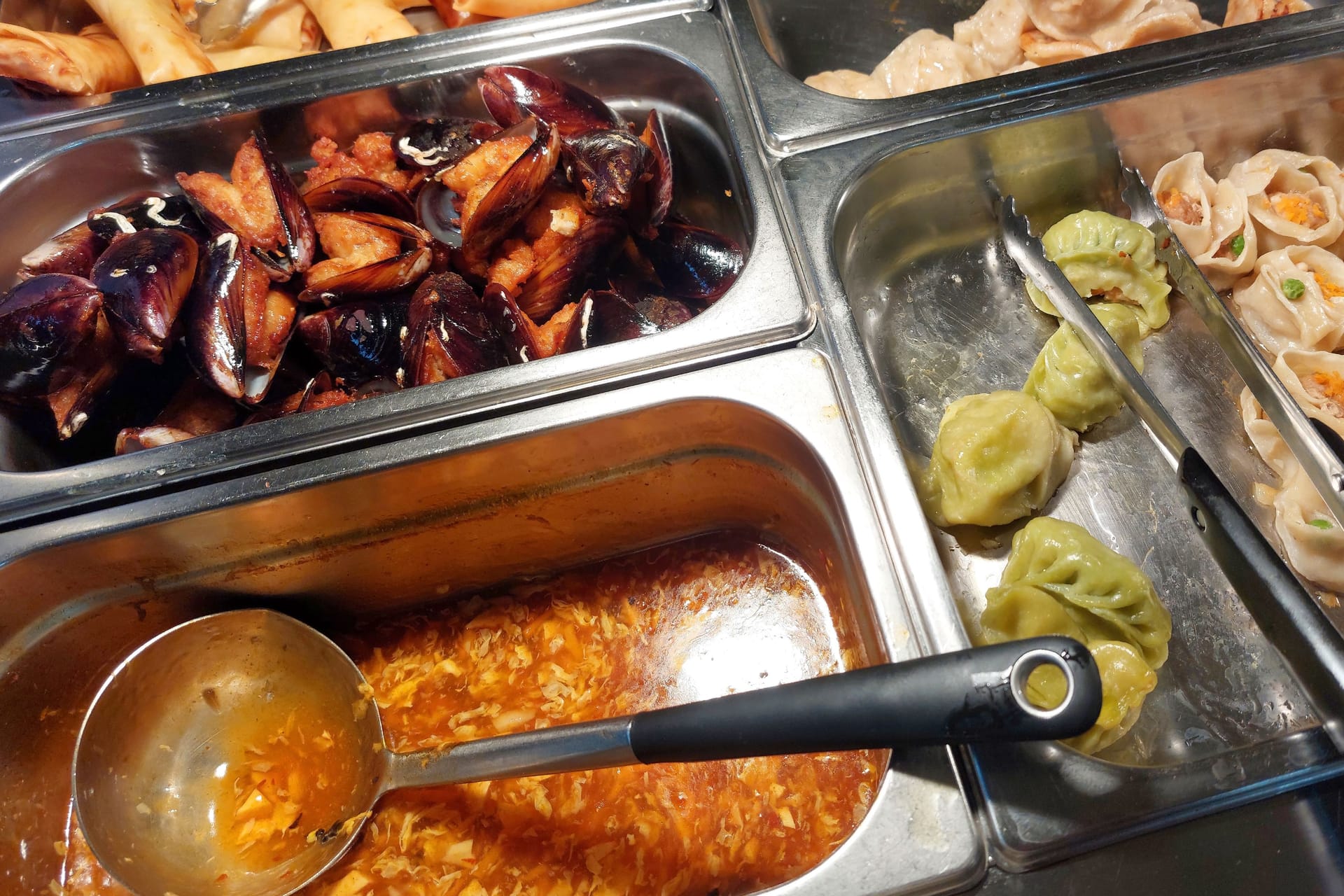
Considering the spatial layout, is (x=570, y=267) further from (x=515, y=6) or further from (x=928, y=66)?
(x=928, y=66)

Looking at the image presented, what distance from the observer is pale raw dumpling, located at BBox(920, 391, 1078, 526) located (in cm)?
170

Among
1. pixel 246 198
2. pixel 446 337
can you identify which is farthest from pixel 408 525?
pixel 246 198

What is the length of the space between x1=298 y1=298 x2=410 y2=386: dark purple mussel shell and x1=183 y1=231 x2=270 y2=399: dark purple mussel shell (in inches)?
5.6

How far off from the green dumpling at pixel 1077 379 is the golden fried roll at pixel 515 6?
5.71 ft

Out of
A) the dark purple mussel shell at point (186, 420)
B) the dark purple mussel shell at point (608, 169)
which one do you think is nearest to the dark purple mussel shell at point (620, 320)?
the dark purple mussel shell at point (608, 169)

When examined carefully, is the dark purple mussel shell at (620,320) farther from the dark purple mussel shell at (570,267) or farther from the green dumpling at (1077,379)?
the green dumpling at (1077,379)

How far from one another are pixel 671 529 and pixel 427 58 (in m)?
1.54

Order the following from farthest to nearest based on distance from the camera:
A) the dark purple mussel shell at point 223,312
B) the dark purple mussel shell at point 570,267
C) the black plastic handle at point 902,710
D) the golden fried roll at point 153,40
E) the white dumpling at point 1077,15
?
the white dumpling at point 1077,15, the golden fried roll at point 153,40, the dark purple mussel shell at point 570,267, the dark purple mussel shell at point 223,312, the black plastic handle at point 902,710

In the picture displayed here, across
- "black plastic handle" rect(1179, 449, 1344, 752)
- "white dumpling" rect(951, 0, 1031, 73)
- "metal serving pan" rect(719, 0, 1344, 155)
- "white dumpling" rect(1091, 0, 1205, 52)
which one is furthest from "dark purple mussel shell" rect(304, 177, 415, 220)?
"white dumpling" rect(1091, 0, 1205, 52)

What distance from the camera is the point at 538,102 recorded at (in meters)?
2.00

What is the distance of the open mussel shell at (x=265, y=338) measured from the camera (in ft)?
5.63

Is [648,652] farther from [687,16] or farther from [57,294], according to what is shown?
[687,16]

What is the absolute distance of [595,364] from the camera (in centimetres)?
167

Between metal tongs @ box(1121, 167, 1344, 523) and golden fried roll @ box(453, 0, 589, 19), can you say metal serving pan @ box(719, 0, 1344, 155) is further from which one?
golden fried roll @ box(453, 0, 589, 19)
